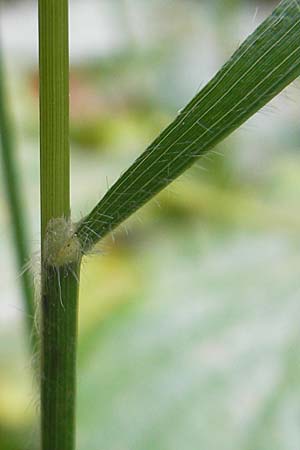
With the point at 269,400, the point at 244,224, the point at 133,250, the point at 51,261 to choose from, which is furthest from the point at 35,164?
the point at 51,261

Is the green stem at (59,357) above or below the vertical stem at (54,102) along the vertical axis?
below

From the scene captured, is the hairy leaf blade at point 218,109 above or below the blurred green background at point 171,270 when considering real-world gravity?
below

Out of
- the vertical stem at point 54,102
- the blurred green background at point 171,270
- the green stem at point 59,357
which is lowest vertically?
the green stem at point 59,357

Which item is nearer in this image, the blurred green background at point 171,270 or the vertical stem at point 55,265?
the vertical stem at point 55,265

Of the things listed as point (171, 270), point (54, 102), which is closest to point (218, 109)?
point (54, 102)

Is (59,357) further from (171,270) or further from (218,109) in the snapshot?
(171,270)
